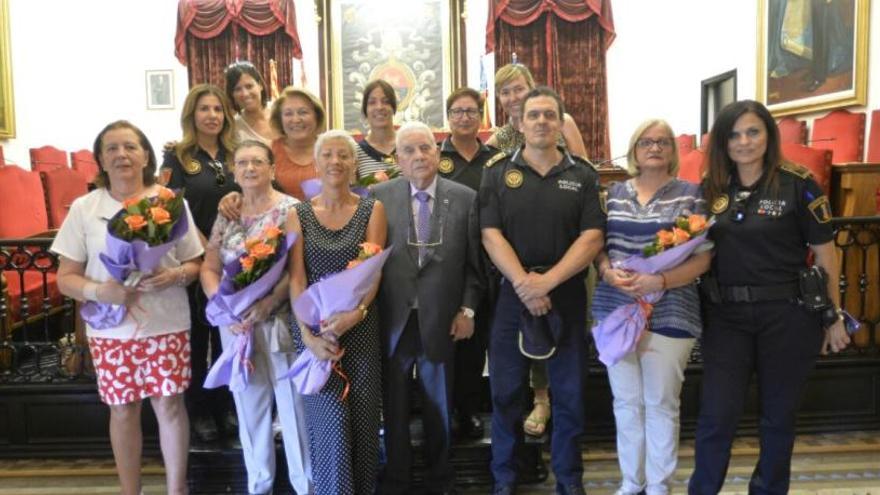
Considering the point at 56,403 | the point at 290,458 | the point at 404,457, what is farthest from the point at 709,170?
the point at 56,403

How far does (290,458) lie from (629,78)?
8381mm

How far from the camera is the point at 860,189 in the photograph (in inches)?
161

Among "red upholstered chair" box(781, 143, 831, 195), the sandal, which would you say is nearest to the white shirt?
the sandal

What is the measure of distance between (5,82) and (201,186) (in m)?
6.45

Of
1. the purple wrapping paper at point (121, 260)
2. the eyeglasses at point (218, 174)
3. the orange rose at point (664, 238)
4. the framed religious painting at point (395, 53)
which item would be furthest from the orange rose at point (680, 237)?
the framed religious painting at point (395, 53)

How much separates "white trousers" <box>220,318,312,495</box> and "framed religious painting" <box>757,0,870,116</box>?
502 cm

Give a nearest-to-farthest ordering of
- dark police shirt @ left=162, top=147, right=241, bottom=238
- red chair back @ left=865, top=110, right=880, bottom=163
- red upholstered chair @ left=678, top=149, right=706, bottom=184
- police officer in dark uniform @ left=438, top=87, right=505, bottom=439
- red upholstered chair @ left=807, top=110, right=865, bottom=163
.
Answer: dark police shirt @ left=162, top=147, right=241, bottom=238, police officer in dark uniform @ left=438, top=87, right=505, bottom=439, red chair back @ left=865, top=110, right=880, bottom=163, red upholstered chair @ left=678, top=149, right=706, bottom=184, red upholstered chair @ left=807, top=110, right=865, bottom=163

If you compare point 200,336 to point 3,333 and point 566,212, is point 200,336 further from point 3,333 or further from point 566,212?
point 566,212

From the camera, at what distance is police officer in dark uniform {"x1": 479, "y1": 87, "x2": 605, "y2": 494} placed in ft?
8.30

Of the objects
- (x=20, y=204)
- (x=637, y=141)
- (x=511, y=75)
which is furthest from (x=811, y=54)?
(x=20, y=204)

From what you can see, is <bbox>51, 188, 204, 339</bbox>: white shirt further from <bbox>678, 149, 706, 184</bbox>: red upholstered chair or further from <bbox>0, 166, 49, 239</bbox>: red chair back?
<bbox>678, 149, 706, 184</bbox>: red upholstered chair

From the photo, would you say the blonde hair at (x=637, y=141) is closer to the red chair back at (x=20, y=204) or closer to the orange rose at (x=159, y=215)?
the orange rose at (x=159, y=215)

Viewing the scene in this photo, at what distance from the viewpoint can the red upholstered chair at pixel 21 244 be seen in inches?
133

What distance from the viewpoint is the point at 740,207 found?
239cm
